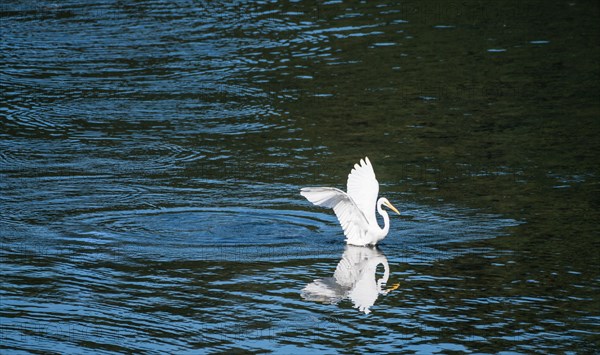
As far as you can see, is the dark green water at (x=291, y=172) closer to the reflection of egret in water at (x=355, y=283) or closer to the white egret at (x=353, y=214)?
the reflection of egret in water at (x=355, y=283)

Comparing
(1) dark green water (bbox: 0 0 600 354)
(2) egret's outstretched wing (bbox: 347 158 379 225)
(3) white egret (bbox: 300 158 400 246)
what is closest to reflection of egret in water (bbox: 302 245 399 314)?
(1) dark green water (bbox: 0 0 600 354)

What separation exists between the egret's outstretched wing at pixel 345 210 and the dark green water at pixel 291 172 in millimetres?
308

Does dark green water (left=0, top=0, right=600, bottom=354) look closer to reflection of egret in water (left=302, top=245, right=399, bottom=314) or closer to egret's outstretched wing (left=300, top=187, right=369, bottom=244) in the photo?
reflection of egret in water (left=302, top=245, right=399, bottom=314)

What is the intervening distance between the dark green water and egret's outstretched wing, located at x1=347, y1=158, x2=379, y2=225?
57 centimetres

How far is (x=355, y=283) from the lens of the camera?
14.1m

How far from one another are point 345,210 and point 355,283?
5.09 ft

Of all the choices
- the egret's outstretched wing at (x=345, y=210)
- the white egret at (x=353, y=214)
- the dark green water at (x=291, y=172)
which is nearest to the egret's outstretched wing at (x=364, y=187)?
the white egret at (x=353, y=214)

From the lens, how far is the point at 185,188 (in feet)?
58.7

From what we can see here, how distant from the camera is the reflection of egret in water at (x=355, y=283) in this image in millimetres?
13477

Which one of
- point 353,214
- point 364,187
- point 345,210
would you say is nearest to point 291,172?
point 364,187

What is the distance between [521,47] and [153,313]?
1735 centimetres

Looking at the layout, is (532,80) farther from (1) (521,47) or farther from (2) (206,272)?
(2) (206,272)

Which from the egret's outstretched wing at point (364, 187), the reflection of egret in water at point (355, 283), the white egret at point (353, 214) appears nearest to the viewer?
the reflection of egret in water at point (355, 283)

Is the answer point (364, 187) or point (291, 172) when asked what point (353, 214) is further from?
point (291, 172)
